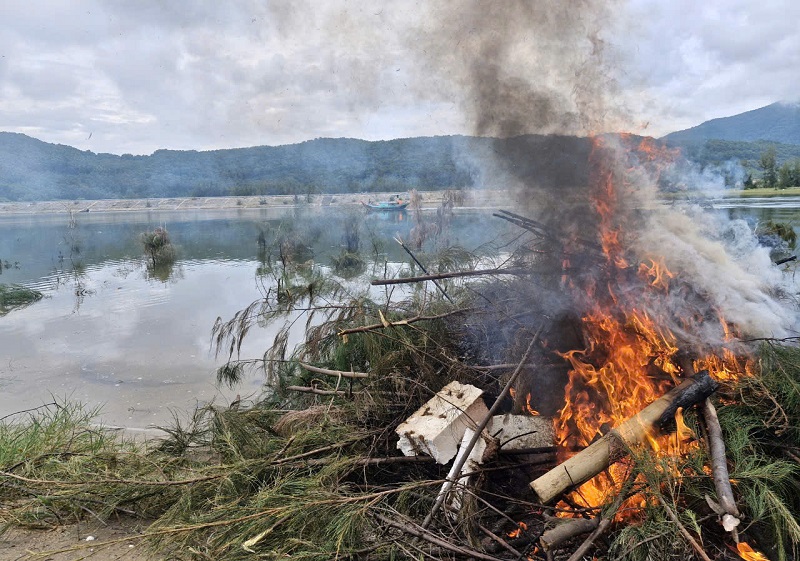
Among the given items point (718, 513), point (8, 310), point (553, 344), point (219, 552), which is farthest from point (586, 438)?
point (8, 310)

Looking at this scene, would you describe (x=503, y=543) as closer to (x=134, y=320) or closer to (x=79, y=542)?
(x=79, y=542)

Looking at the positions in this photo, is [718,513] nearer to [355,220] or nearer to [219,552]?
[219,552]

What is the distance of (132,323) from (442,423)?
10806 mm

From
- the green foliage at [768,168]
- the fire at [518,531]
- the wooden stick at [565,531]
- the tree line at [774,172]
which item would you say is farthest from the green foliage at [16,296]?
the green foliage at [768,168]

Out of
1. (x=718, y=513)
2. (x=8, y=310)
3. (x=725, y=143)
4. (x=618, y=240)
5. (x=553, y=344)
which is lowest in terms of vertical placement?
(x=8, y=310)

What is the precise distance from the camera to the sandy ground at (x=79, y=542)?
3486 millimetres

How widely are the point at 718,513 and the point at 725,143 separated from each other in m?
20.4

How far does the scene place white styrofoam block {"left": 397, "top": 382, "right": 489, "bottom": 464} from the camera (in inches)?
146

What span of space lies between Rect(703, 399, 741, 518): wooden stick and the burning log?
0.11 meters

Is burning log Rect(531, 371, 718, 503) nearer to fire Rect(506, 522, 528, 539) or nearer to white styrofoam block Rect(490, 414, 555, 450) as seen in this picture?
fire Rect(506, 522, 528, 539)

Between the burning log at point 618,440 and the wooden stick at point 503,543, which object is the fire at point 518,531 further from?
the burning log at point 618,440

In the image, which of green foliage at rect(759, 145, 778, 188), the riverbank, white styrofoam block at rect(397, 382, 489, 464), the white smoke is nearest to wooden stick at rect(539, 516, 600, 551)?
white styrofoam block at rect(397, 382, 489, 464)

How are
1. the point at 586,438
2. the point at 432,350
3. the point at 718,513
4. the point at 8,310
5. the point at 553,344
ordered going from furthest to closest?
1. the point at 8,310
2. the point at 432,350
3. the point at 553,344
4. the point at 586,438
5. the point at 718,513

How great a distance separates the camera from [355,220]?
23.2 m
